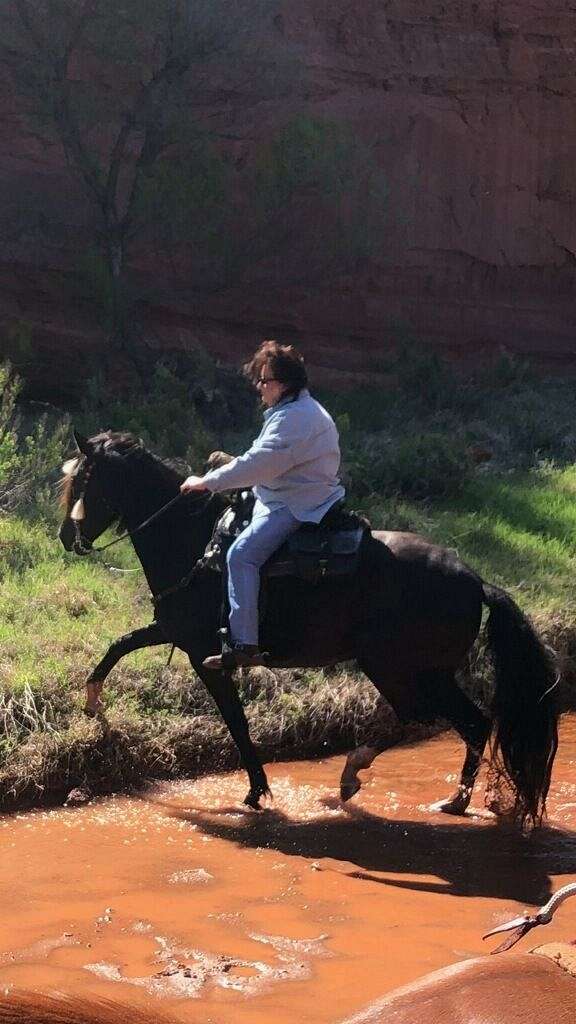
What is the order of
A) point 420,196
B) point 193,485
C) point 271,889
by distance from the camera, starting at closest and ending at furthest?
1. point 271,889
2. point 193,485
3. point 420,196

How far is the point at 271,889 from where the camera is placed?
5312mm

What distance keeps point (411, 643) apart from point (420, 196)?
50.3ft

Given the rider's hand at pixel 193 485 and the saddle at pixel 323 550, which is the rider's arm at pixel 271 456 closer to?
the rider's hand at pixel 193 485

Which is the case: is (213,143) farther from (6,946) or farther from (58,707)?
(6,946)

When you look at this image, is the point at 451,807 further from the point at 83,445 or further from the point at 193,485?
the point at 83,445

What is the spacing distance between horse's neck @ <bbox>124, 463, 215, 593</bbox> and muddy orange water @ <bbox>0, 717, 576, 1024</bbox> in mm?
1312

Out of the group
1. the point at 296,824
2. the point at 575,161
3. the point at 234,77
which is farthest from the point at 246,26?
the point at 296,824

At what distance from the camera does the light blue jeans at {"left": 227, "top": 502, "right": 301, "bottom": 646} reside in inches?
238

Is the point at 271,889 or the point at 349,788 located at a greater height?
the point at 349,788

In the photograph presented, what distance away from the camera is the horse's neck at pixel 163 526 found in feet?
21.9

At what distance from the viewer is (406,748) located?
767 centimetres

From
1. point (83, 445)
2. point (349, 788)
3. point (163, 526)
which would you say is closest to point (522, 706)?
point (349, 788)

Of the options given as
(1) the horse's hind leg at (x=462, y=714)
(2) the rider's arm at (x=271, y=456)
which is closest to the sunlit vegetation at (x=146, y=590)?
(1) the horse's hind leg at (x=462, y=714)

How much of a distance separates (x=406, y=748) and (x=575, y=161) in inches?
644
